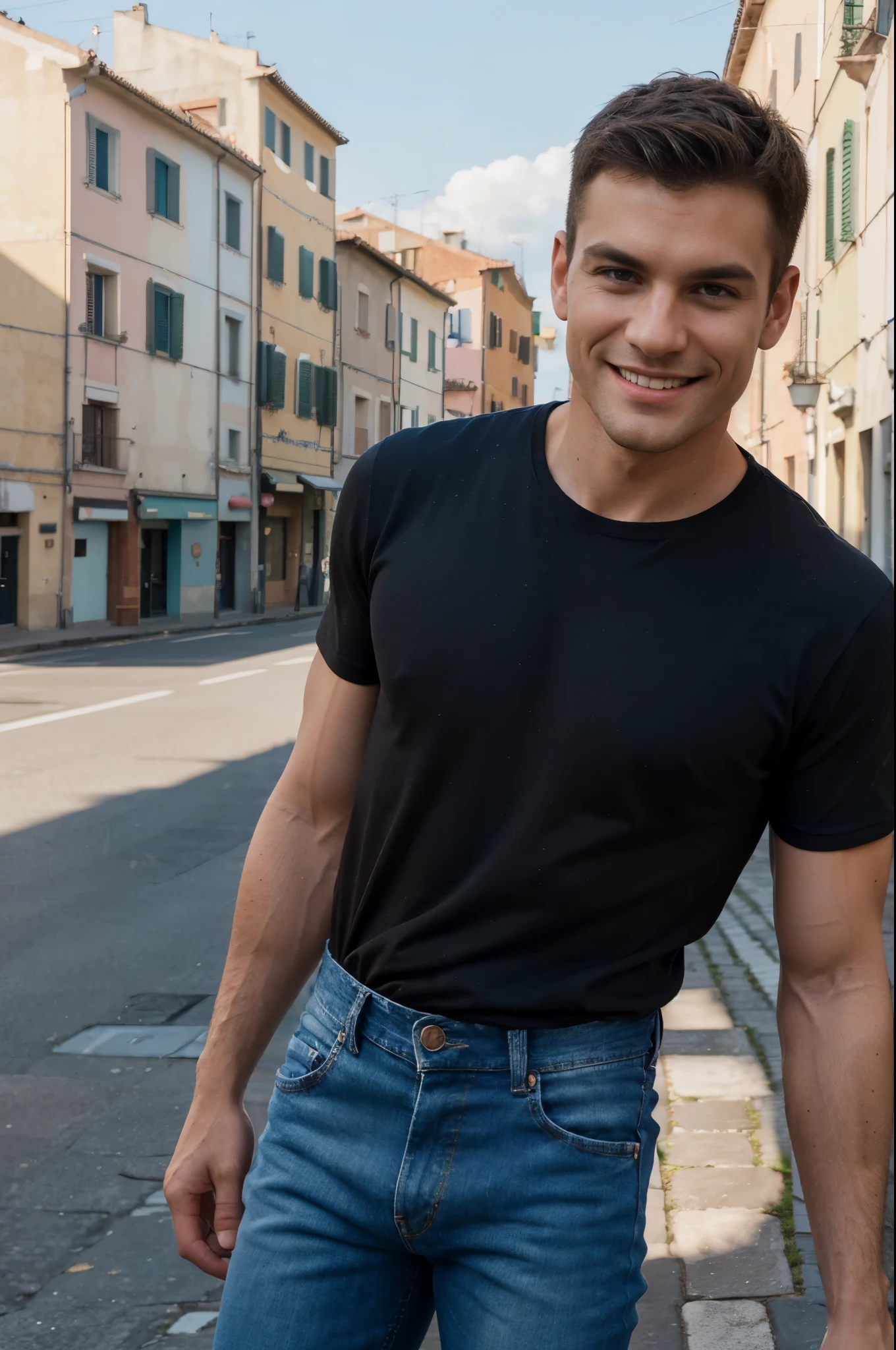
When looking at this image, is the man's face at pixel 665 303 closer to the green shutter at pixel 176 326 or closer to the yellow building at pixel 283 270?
the green shutter at pixel 176 326

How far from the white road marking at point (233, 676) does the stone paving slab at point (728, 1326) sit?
1496 cm

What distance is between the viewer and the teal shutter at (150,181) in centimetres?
3139

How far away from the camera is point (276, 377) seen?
128ft

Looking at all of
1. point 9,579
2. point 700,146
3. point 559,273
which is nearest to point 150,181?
point 9,579

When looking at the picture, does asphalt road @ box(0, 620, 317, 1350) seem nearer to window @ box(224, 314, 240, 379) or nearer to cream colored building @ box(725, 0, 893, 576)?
cream colored building @ box(725, 0, 893, 576)

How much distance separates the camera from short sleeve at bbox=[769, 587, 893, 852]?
1.64m

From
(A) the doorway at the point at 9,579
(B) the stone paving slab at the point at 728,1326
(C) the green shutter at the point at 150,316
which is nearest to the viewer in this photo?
(B) the stone paving slab at the point at 728,1326

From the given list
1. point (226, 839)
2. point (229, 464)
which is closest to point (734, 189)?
point (226, 839)

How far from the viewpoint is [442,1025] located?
5.48ft

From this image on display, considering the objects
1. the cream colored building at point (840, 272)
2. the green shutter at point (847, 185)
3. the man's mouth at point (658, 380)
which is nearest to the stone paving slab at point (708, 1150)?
the man's mouth at point (658, 380)

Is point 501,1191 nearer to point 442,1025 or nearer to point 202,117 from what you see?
point 442,1025

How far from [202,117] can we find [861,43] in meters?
26.5

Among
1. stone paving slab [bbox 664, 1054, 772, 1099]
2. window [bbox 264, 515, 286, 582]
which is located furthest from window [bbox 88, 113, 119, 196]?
stone paving slab [bbox 664, 1054, 772, 1099]

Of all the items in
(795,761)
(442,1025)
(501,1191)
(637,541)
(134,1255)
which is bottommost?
(134,1255)
